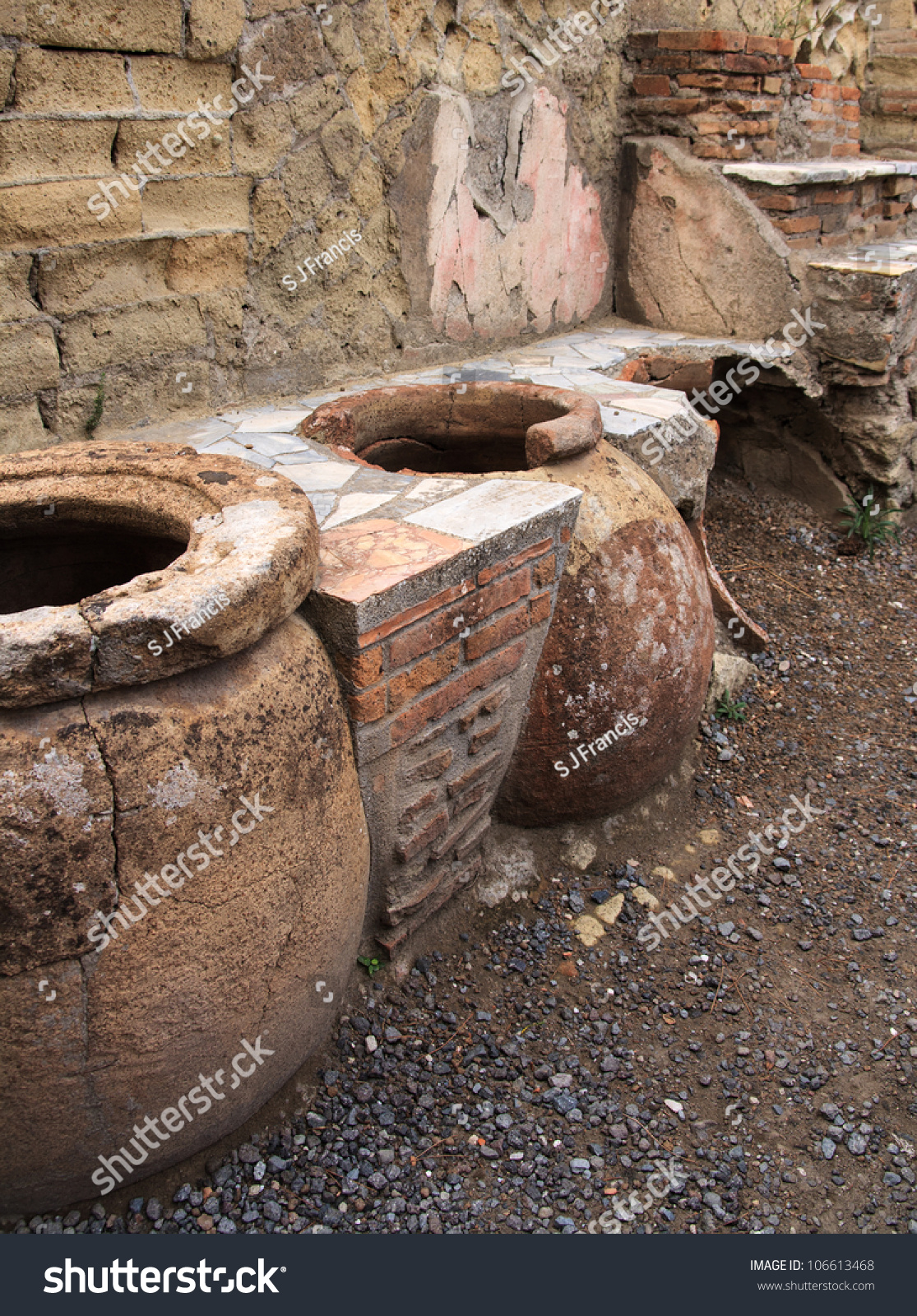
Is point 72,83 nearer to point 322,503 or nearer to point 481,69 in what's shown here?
point 322,503

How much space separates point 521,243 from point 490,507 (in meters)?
2.51

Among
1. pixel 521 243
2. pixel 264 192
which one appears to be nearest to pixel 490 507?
pixel 264 192

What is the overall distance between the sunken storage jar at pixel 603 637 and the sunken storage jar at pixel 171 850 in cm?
75

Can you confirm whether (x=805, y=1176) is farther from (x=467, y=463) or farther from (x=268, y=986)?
(x=467, y=463)

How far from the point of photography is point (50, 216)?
2.68 m

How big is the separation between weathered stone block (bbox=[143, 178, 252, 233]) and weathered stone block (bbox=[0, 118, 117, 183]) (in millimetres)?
179

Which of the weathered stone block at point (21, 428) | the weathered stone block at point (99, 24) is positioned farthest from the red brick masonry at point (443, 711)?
the weathered stone block at point (99, 24)

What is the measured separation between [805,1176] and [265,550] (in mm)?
1628

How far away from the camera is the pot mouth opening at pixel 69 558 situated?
2.14 metres

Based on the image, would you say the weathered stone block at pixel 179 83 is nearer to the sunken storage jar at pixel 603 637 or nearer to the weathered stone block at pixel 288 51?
the weathered stone block at pixel 288 51

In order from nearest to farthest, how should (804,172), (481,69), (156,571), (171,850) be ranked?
(171,850)
(156,571)
(481,69)
(804,172)

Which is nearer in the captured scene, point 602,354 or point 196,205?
point 196,205

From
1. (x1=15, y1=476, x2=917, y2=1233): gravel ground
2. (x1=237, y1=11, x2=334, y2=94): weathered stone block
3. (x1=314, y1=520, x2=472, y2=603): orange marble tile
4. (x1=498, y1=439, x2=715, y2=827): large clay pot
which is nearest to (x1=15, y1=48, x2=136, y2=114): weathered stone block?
(x1=237, y1=11, x2=334, y2=94): weathered stone block

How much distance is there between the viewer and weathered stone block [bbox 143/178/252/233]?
2947mm
